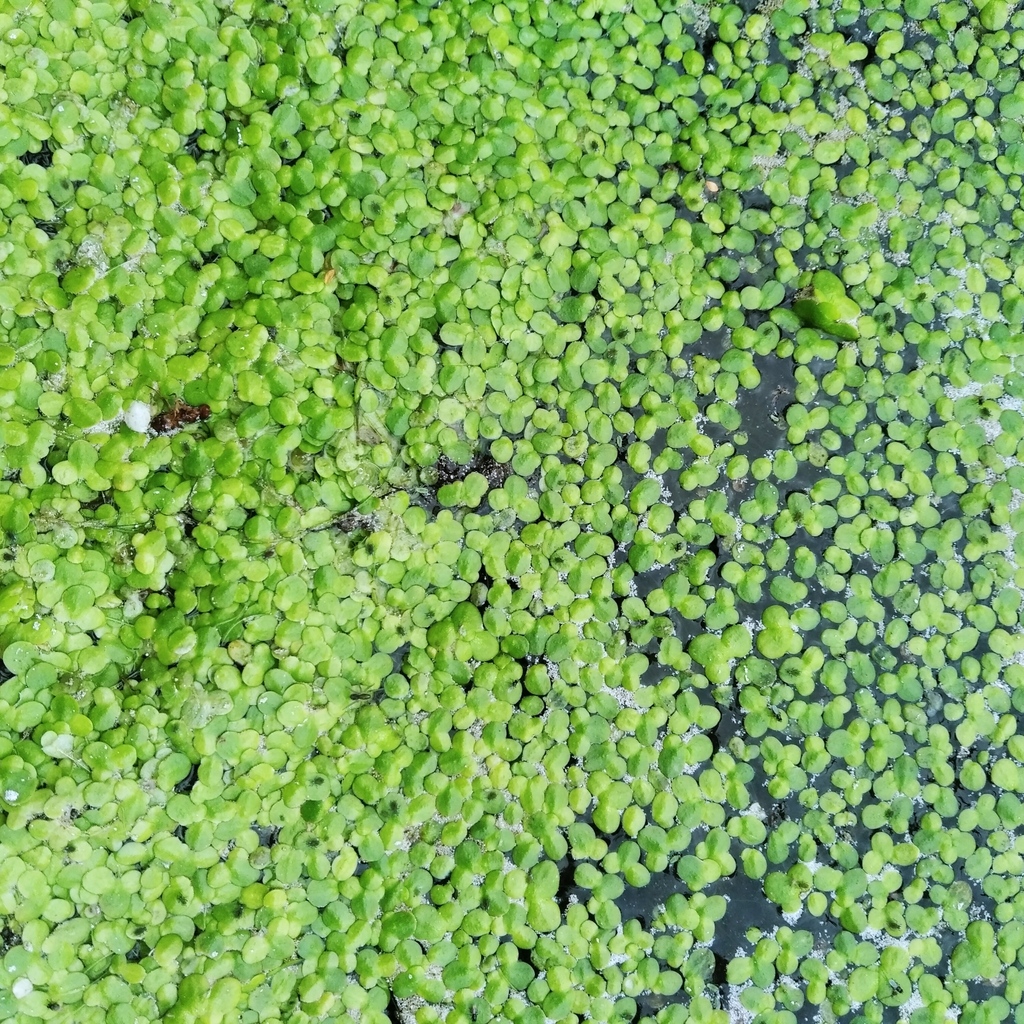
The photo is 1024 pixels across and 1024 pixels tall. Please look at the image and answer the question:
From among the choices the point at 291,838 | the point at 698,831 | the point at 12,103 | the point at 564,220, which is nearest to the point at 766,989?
the point at 698,831

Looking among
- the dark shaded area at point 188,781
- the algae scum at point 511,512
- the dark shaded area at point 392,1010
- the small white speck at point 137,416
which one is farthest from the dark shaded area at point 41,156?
the dark shaded area at point 392,1010

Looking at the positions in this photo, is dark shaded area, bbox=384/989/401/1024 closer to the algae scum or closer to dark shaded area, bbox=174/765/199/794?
the algae scum

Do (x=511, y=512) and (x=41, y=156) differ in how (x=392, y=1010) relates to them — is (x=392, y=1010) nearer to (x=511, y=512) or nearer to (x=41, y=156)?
(x=511, y=512)

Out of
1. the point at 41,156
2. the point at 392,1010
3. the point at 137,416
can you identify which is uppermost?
the point at 41,156

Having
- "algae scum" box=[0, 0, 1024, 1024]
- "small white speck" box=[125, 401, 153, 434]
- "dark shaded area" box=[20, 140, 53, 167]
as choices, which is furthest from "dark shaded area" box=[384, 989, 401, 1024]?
"dark shaded area" box=[20, 140, 53, 167]


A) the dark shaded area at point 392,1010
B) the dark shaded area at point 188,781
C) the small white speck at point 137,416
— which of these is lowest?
the dark shaded area at point 392,1010

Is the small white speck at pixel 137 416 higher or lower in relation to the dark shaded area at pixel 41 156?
lower

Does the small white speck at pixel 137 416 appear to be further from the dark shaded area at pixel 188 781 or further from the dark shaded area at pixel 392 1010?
the dark shaded area at pixel 392 1010

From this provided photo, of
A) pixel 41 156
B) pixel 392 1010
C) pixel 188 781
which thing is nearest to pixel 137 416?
pixel 41 156
